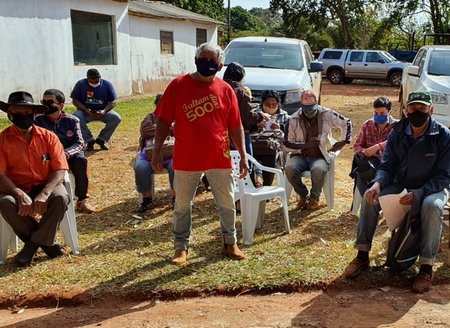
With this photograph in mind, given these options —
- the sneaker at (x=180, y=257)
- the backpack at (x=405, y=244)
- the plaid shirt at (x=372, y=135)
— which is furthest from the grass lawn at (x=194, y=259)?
the plaid shirt at (x=372, y=135)

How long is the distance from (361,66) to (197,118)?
70.4 ft

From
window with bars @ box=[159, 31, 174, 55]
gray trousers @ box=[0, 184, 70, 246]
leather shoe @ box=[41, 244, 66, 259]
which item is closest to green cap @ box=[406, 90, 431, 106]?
gray trousers @ box=[0, 184, 70, 246]

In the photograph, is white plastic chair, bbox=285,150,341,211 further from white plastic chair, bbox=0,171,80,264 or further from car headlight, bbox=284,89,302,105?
car headlight, bbox=284,89,302,105

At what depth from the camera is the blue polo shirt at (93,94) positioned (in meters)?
9.09

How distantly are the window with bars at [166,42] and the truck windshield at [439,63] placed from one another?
1258 cm

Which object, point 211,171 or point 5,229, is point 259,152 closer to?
point 211,171

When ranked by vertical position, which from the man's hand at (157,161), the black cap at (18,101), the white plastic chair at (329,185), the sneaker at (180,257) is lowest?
the sneaker at (180,257)

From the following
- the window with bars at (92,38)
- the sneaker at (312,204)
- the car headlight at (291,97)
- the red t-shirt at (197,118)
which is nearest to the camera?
the red t-shirt at (197,118)

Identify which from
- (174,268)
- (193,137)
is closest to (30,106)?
(193,137)

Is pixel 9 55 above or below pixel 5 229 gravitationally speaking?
above

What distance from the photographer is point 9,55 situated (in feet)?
41.8

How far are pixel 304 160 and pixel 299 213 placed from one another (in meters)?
0.60

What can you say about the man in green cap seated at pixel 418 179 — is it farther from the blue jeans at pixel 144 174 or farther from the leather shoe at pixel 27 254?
the leather shoe at pixel 27 254

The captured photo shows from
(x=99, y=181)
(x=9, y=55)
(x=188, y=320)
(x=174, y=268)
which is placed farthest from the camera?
(x=9, y=55)
